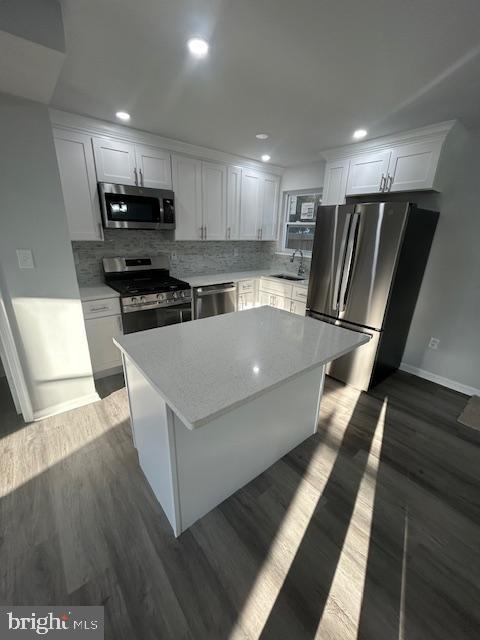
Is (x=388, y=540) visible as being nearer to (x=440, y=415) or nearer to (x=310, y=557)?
(x=310, y=557)

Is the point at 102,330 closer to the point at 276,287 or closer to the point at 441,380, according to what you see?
the point at 276,287

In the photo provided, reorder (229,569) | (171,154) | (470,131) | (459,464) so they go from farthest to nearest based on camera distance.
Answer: (171,154)
(470,131)
(459,464)
(229,569)

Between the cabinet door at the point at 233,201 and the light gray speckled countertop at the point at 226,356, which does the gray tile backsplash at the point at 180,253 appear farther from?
the light gray speckled countertop at the point at 226,356

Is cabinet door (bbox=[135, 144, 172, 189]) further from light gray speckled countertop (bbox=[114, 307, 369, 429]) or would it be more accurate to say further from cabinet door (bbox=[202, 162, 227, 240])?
light gray speckled countertop (bbox=[114, 307, 369, 429])

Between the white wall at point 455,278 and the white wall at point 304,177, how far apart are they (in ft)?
4.39

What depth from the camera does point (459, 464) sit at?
1916mm

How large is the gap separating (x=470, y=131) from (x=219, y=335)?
3014mm

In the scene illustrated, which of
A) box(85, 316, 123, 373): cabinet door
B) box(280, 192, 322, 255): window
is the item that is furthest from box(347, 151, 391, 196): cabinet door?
box(85, 316, 123, 373): cabinet door

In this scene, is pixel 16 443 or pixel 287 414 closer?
pixel 287 414

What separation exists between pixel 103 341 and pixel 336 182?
3180 mm

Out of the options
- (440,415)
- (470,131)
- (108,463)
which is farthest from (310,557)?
(470,131)

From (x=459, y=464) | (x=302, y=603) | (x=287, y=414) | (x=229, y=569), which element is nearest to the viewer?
(x=302, y=603)

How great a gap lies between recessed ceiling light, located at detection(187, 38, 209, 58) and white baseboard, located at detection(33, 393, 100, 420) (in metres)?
2.68

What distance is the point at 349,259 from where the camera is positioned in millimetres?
2641
